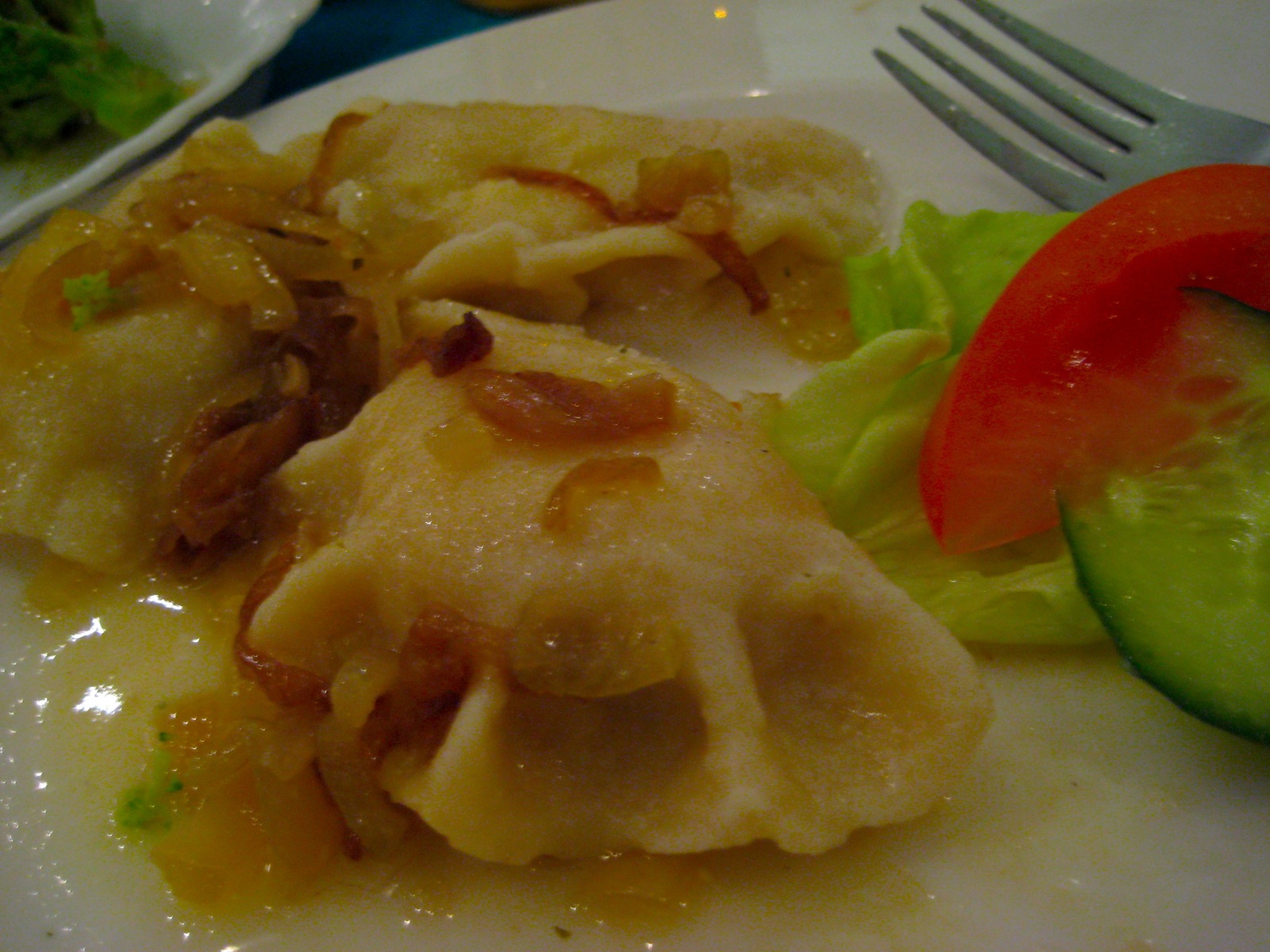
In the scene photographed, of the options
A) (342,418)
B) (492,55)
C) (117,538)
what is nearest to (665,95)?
(492,55)

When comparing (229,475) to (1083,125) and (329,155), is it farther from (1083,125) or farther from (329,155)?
(1083,125)

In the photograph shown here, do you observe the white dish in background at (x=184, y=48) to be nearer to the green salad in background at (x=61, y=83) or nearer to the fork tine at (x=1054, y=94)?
the green salad in background at (x=61, y=83)

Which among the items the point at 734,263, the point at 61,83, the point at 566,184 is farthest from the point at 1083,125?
the point at 61,83

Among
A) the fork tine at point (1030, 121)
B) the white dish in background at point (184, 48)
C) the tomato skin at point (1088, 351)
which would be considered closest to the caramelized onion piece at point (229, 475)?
the tomato skin at point (1088, 351)

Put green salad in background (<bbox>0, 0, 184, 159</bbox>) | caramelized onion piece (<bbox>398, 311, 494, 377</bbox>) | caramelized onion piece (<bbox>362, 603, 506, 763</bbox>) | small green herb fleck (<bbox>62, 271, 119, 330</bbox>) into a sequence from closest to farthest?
caramelized onion piece (<bbox>362, 603, 506, 763</bbox>), caramelized onion piece (<bbox>398, 311, 494, 377</bbox>), small green herb fleck (<bbox>62, 271, 119, 330</bbox>), green salad in background (<bbox>0, 0, 184, 159</bbox>)

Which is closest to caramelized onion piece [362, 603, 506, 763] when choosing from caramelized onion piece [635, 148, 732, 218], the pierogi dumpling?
the pierogi dumpling

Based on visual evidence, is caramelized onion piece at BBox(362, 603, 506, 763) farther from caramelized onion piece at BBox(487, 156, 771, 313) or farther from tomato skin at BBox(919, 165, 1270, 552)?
caramelized onion piece at BBox(487, 156, 771, 313)

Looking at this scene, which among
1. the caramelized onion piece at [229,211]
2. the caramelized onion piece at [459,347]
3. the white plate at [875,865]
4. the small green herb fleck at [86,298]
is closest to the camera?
the white plate at [875,865]
